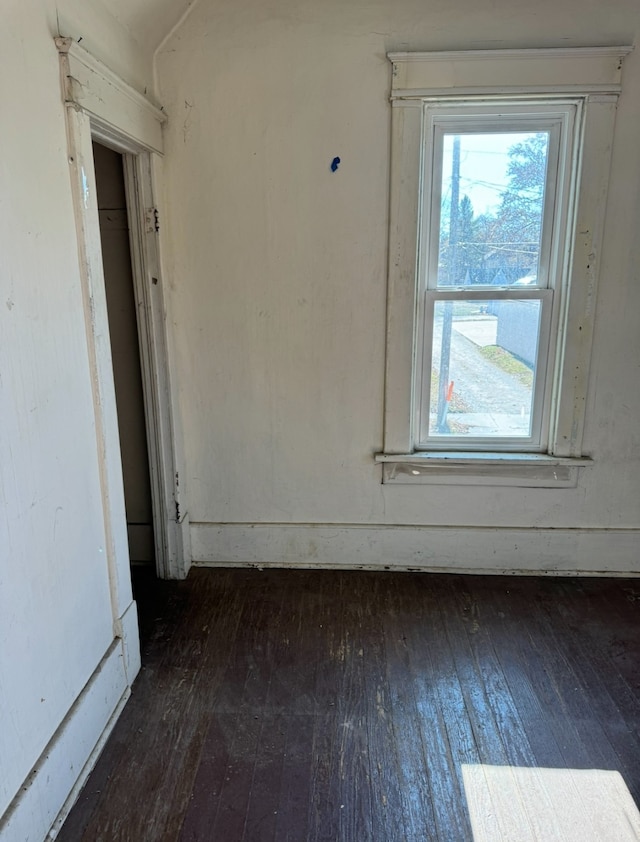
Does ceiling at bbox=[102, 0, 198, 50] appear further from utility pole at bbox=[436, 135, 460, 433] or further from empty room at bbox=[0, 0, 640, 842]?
utility pole at bbox=[436, 135, 460, 433]

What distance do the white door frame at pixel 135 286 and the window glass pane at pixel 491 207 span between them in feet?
4.42

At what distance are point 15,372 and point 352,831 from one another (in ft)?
5.10

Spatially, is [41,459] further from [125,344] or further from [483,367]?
[483,367]

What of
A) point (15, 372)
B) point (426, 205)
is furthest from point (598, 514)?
point (15, 372)

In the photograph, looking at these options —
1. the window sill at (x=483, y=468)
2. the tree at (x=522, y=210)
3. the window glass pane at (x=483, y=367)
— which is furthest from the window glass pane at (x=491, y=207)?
the window sill at (x=483, y=468)

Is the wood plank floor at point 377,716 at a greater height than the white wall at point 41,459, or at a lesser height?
lesser

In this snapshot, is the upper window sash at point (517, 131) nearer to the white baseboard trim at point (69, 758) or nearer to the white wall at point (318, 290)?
the white wall at point (318, 290)

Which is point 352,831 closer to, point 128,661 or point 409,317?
point 128,661

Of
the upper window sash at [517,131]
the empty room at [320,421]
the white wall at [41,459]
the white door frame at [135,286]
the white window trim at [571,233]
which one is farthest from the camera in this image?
the upper window sash at [517,131]

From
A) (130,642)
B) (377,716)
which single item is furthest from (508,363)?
(130,642)

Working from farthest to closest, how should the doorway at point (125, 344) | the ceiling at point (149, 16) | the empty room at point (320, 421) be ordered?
the doorway at point (125, 344), the ceiling at point (149, 16), the empty room at point (320, 421)

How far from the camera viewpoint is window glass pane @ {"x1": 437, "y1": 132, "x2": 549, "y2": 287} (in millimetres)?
2588

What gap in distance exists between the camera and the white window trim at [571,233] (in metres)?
2.42

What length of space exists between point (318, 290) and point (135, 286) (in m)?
0.85
